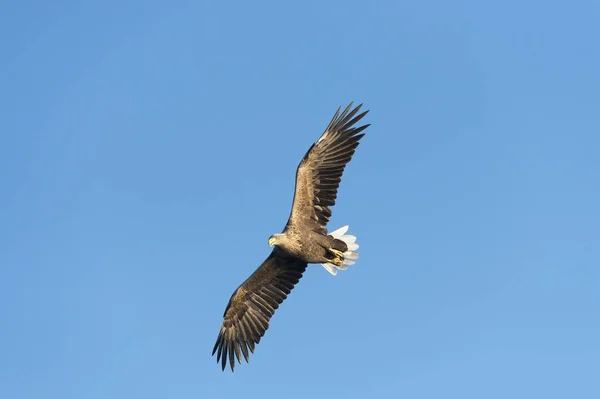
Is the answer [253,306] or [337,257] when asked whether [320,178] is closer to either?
[337,257]

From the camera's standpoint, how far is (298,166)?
18.2 meters

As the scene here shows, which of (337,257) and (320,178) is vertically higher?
(320,178)

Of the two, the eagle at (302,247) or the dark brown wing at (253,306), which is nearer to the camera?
the eagle at (302,247)

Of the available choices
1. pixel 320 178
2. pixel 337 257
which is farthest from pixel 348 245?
pixel 320 178

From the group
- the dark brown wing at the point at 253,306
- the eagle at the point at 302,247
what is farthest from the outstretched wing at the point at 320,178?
the dark brown wing at the point at 253,306

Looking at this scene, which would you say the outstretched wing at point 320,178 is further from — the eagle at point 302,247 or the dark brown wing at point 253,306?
the dark brown wing at point 253,306

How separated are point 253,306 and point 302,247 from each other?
2.03m

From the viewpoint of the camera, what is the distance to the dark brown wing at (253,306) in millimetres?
18844

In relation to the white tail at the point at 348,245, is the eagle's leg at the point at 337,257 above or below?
below

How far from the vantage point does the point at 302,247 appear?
58.5ft

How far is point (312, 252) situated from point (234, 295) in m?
2.15

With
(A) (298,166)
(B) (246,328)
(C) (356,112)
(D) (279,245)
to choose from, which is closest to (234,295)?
(B) (246,328)

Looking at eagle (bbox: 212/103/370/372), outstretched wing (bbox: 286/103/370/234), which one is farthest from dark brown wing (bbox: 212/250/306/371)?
outstretched wing (bbox: 286/103/370/234)

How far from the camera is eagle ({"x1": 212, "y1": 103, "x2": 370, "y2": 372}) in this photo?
17.9m
